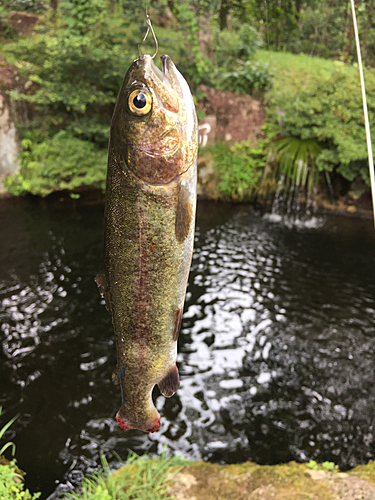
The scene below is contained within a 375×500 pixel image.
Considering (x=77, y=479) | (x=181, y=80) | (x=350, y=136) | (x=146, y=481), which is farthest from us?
(x=350, y=136)

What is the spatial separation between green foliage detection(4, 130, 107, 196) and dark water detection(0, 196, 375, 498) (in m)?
1.52

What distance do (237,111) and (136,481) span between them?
10.8 m

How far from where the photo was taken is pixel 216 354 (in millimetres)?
5781

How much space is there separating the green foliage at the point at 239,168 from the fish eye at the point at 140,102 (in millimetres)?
10181

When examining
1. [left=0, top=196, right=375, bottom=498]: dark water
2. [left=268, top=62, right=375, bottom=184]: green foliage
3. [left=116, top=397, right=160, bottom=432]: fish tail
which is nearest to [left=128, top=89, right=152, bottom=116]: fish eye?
[left=116, top=397, right=160, bottom=432]: fish tail

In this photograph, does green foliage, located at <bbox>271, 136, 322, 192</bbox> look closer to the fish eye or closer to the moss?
the moss

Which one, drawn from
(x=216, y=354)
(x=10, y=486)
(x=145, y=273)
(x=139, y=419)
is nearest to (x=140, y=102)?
(x=145, y=273)

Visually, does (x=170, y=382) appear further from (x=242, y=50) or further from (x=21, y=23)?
(x=242, y=50)

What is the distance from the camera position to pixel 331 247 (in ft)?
30.1

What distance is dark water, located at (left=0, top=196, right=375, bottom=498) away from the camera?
445 cm

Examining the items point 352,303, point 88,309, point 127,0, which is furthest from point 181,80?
point 127,0

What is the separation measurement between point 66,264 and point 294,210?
6.71 meters

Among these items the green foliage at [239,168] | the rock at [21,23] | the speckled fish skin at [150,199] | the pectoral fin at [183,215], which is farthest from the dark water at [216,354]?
the rock at [21,23]

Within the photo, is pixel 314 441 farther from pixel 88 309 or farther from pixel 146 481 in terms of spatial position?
pixel 88 309
